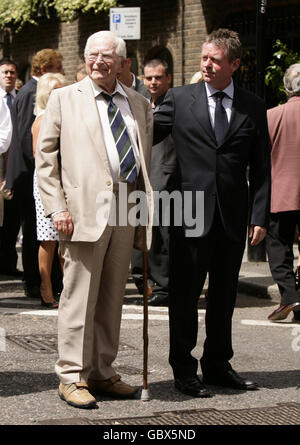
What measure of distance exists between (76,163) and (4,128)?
316 cm

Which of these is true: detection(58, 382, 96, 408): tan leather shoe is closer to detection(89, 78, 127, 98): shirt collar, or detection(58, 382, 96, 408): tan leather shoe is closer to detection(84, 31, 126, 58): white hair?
detection(89, 78, 127, 98): shirt collar

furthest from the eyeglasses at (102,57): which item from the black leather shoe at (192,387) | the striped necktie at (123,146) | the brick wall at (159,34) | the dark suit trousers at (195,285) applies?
the brick wall at (159,34)

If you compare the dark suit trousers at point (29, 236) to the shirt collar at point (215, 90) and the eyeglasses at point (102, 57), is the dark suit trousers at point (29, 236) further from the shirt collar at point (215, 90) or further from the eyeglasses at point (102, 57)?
the eyeglasses at point (102, 57)

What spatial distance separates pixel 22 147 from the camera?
9.39m

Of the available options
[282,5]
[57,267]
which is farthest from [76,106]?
[282,5]

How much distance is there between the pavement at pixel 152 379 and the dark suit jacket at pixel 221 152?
0.98m

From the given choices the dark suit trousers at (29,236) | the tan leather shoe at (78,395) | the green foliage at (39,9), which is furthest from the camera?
the green foliage at (39,9)

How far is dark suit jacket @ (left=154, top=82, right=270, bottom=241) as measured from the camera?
5.89m

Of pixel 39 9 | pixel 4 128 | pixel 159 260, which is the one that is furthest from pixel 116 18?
pixel 39 9

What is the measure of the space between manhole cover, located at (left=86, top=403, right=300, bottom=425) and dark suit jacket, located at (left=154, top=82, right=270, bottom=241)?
1.05 m

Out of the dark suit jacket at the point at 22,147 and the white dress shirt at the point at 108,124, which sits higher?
the white dress shirt at the point at 108,124

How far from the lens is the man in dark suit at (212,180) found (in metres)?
5.89

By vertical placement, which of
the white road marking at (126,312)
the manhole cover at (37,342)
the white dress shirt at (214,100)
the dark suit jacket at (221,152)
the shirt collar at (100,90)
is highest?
the shirt collar at (100,90)
